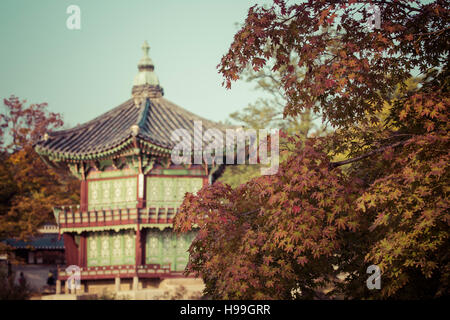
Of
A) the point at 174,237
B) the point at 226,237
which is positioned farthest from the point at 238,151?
the point at 226,237

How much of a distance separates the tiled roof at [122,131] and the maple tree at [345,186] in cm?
1441

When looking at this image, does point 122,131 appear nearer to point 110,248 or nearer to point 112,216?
point 112,216

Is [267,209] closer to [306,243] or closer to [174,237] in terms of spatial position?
[306,243]

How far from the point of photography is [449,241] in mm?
7387

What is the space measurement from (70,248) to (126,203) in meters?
3.07

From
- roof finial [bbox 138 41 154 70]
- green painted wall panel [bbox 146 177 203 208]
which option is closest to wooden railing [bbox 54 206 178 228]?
green painted wall panel [bbox 146 177 203 208]

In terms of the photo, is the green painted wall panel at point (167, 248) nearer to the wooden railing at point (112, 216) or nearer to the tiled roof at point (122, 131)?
the wooden railing at point (112, 216)

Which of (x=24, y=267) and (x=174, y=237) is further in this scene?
(x=24, y=267)

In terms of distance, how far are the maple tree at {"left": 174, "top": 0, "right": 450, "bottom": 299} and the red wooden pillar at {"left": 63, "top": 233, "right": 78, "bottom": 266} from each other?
53.5ft

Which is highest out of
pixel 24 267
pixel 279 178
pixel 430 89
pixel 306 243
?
pixel 430 89

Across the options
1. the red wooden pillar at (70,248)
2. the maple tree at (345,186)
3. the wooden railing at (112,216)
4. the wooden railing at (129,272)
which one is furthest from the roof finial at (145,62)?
the maple tree at (345,186)

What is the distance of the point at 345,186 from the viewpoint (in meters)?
7.88

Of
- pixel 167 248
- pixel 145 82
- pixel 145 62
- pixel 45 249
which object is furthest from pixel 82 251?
pixel 45 249
